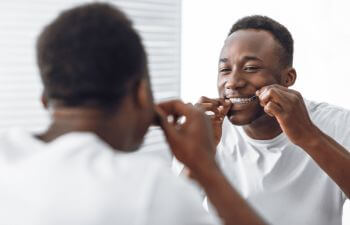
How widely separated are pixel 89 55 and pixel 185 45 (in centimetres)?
168

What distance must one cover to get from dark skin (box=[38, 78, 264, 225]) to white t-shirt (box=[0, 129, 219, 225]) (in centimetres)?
3

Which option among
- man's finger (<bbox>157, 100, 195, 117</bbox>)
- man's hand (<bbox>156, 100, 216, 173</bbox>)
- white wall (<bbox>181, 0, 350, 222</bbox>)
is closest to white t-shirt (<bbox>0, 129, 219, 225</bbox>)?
man's hand (<bbox>156, 100, 216, 173</bbox>)

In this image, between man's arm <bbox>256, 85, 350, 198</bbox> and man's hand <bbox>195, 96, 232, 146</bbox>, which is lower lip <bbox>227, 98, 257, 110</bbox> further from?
man's arm <bbox>256, 85, 350, 198</bbox>

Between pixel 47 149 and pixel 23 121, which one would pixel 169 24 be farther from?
pixel 47 149

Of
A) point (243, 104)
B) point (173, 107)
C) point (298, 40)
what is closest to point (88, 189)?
point (173, 107)

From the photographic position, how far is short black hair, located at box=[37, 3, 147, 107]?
616 millimetres

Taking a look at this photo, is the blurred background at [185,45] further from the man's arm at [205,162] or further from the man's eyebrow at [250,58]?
the man's arm at [205,162]

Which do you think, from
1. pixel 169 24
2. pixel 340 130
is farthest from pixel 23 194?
pixel 169 24

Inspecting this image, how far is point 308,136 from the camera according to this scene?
1130mm

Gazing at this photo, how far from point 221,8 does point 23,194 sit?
5.72 feet

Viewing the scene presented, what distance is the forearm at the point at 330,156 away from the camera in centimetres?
112

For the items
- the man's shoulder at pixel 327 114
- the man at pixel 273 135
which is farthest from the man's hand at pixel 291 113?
the man's shoulder at pixel 327 114

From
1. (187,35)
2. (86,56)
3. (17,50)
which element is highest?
(86,56)

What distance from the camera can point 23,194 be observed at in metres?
0.58
